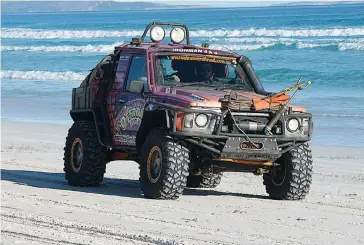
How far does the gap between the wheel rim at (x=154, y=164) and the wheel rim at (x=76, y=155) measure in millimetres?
1858

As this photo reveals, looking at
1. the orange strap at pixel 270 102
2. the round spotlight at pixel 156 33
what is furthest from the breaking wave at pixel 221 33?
the orange strap at pixel 270 102

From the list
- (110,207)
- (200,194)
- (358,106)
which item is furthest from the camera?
(358,106)

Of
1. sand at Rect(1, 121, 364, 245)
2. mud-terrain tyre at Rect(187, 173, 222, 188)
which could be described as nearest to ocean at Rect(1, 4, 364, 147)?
sand at Rect(1, 121, 364, 245)

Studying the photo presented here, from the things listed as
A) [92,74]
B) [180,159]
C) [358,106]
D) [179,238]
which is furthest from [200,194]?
[358,106]

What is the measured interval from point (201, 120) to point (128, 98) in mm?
1508

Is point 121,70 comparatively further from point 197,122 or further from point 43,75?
point 43,75

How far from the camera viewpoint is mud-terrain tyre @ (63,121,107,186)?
1334 centimetres

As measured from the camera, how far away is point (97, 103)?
43.9 ft

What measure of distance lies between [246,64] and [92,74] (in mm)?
2071

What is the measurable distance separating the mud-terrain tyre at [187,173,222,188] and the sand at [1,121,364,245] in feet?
0.32

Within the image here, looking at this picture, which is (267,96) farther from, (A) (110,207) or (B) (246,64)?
(A) (110,207)

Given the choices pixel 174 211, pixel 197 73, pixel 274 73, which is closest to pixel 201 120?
pixel 174 211

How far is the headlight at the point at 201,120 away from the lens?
1145cm

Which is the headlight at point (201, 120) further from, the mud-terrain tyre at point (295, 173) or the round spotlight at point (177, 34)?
the round spotlight at point (177, 34)
